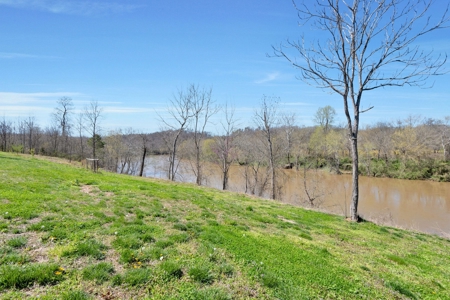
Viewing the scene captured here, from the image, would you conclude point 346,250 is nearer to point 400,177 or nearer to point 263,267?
point 263,267

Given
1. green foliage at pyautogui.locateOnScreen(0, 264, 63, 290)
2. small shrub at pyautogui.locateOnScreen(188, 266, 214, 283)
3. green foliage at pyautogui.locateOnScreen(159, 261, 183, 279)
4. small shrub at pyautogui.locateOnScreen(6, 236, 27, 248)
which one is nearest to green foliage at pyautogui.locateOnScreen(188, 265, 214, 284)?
small shrub at pyautogui.locateOnScreen(188, 266, 214, 283)

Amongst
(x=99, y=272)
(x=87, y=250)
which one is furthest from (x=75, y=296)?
(x=87, y=250)

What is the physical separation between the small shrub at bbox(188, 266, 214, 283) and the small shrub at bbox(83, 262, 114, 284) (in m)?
1.11

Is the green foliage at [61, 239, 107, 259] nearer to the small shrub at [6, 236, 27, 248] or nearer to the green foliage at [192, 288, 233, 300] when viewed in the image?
the small shrub at [6, 236, 27, 248]

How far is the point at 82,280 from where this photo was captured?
322 centimetres

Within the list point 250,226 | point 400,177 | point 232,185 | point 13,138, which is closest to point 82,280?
point 250,226

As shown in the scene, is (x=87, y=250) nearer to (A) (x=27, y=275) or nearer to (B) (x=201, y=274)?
(A) (x=27, y=275)

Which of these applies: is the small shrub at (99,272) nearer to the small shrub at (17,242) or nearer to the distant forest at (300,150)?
the small shrub at (17,242)

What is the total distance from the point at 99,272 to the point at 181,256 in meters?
1.25

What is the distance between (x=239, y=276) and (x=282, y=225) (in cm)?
408

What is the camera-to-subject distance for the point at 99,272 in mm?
3375

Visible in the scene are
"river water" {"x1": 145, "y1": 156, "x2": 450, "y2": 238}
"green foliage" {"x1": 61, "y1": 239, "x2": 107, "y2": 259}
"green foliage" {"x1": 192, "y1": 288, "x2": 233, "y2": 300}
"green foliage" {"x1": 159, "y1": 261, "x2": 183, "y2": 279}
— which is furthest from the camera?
"river water" {"x1": 145, "y1": 156, "x2": 450, "y2": 238}

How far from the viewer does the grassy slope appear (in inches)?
129

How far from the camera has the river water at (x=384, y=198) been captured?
17.0m
